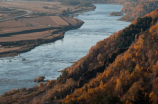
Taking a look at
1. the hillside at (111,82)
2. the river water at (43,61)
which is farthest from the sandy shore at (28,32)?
the hillside at (111,82)

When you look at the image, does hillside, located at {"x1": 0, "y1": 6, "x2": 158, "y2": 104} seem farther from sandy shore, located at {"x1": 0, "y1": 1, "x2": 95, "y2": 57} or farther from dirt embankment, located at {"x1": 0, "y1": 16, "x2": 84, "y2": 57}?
dirt embankment, located at {"x1": 0, "y1": 16, "x2": 84, "y2": 57}

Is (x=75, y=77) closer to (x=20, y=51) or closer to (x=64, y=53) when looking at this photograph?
(x=64, y=53)

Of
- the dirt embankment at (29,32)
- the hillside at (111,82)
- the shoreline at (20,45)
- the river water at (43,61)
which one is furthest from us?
the dirt embankment at (29,32)

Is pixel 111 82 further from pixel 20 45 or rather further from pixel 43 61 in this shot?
pixel 20 45

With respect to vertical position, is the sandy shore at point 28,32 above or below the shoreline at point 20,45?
above

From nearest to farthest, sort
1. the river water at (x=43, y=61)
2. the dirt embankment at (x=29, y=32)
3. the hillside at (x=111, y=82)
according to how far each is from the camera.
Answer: the hillside at (x=111, y=82)
the river water at (x=43, y=61)
the dirt embankment at (x=29, y=32)

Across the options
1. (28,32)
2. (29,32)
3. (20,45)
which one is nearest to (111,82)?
(20,45)

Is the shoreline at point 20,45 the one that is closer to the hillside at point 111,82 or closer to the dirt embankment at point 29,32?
the dirt embankment at point 29,32
